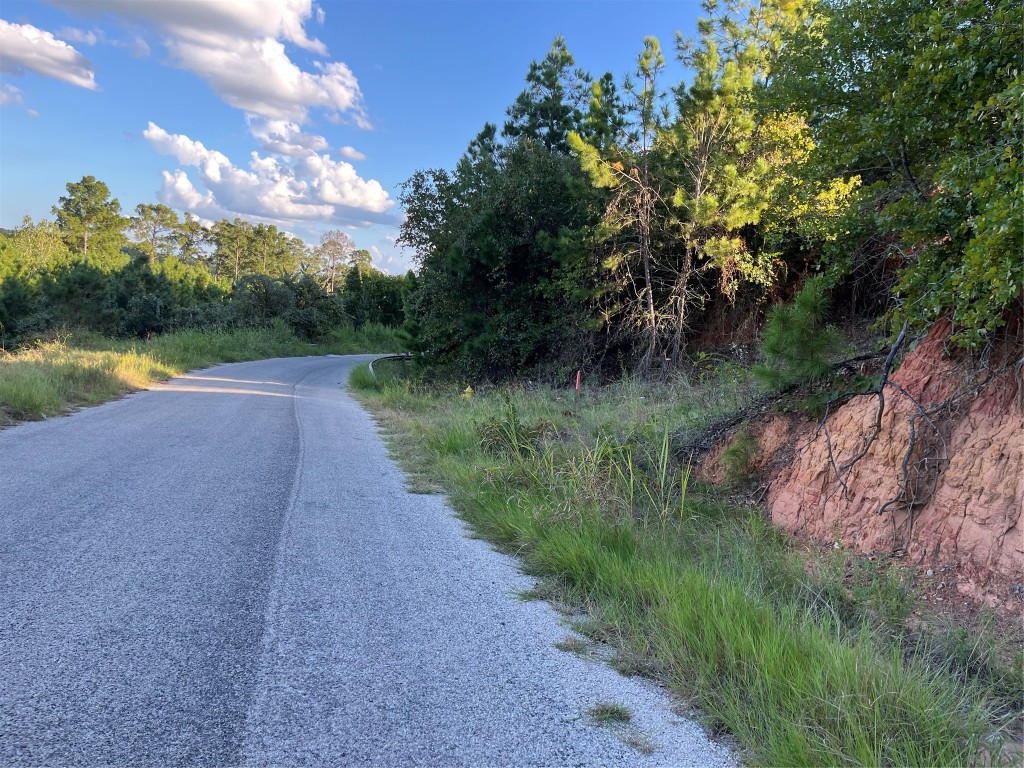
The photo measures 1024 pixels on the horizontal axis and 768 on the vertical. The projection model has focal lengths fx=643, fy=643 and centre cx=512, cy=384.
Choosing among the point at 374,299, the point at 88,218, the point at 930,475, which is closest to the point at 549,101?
the point at 930,475

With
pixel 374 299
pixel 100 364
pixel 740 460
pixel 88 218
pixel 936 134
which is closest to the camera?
pixel 936 134

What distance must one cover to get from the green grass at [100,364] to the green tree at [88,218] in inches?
1888

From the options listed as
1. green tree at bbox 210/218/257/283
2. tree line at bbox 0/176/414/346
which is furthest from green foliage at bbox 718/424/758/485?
green tree at bbox 210/218/257/283

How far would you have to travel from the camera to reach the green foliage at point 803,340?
238 inches

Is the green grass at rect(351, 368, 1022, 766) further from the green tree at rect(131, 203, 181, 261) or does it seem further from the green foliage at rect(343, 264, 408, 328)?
the green tree at rect(131, 203, 181, 261)

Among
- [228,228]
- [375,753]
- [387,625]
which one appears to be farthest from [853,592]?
[228,228]

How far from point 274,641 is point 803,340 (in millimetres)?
5175

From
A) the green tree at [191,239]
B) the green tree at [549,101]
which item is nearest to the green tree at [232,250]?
the green tree at [191,239]

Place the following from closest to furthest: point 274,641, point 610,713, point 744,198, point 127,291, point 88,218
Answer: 1. point 610,713
2. point 274,641
3. point 744,198
4. point 127,291
5. point 88,218

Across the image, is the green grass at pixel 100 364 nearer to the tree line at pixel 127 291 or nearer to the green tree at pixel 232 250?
the tree line at pixel 127 291

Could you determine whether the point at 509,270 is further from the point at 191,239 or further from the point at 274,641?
the point at 191,239

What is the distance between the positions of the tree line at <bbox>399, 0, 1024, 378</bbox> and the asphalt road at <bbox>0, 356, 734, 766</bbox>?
11.2 ft

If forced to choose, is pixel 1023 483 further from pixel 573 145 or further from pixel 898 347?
pixel 573 145

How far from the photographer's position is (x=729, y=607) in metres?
3.47
